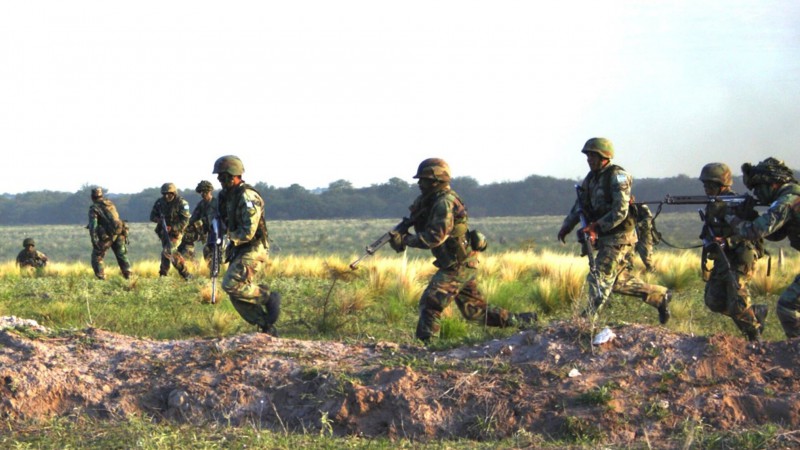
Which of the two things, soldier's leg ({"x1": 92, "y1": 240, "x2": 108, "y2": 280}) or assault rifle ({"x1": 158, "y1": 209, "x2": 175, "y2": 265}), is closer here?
assault rifle ({"x1": 158, "y1": 209, "x2": 175, "y2": 265})

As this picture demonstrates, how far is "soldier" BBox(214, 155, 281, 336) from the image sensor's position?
375 inches

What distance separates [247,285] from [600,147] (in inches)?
142

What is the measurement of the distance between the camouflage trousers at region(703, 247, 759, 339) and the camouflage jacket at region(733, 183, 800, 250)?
69 cm

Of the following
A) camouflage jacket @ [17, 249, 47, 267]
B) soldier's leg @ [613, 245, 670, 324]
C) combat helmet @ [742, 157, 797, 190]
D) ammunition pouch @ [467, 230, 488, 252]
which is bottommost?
camouflage jacket @ [17, 249, 47, 267]

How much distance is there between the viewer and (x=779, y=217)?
8.16m

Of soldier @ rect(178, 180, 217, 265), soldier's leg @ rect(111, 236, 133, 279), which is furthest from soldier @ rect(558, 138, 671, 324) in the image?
soldier's leg @ rect(111, 236, 133, 279)

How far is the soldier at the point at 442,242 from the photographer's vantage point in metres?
8.99

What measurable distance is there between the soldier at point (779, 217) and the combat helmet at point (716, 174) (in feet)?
1.55

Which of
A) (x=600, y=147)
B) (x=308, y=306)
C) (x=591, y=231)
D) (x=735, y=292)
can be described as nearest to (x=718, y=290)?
(x=735, y=292)

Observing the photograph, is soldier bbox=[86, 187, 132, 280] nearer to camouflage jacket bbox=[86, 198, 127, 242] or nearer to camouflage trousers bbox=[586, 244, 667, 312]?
camouflage jacket bbox=[86, 198, 127, 242]

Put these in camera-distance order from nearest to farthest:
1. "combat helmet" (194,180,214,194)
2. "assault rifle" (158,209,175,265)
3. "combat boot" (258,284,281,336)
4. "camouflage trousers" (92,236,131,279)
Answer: "combat boot" (258,284,281,336) < "combat helmet" (194,180,214,194) < "assault rifle" (158,209,175,265) < "camouflage trousers" (92,236,131,279)

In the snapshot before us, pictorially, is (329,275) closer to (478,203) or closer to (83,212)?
(478,203)

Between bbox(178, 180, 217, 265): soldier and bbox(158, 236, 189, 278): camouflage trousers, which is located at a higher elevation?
bbox(178, 180, 217, 265): soldier

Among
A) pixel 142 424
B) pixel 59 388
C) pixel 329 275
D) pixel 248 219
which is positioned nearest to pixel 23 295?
pixel 329 275
